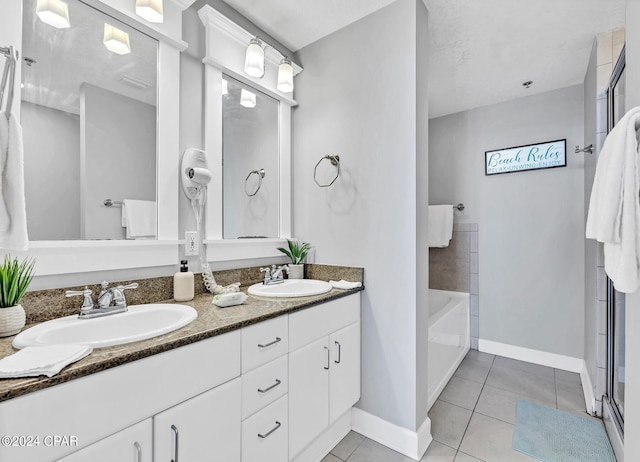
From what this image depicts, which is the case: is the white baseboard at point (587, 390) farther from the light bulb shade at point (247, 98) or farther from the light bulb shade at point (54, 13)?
the light bulb shade at point (54, 13)

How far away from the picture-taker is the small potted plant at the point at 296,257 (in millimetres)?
2062

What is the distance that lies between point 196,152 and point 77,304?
88 cm

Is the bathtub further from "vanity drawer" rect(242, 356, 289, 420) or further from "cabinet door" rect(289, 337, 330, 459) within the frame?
"vanity drawer" rect(242, 356, 289, 420)

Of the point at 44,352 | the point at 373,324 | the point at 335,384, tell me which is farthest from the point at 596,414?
the point at 44,352

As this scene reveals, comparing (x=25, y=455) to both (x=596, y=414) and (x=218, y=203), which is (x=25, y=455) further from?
(x=596, y=414)

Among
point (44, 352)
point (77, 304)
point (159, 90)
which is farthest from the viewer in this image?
point (159, 90)

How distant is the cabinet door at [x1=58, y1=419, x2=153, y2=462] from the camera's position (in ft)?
2.47

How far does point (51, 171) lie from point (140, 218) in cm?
36

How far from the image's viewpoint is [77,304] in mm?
1212

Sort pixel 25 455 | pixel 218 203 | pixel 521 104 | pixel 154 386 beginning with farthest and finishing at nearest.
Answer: pixel 521 104 < pixel 218 203 < pixel 154 386 < pixel 25 455

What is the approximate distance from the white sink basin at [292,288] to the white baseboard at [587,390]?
198cm

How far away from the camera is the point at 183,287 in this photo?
145cm

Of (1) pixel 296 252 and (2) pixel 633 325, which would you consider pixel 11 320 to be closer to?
(1) pixel 296 252

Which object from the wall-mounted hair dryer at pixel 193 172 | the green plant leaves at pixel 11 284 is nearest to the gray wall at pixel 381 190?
the wall-mounted hair dryer at pixel 193 172
